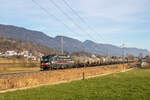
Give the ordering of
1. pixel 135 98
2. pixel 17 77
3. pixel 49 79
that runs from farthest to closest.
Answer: pixel 49 79, pixel 17 77, pixel 135 98

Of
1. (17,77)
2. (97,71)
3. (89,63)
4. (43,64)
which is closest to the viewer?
(17,77)

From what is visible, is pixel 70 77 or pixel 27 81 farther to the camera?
pixel 70 77

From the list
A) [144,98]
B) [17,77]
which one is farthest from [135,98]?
[17,77]

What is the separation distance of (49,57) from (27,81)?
20.4m

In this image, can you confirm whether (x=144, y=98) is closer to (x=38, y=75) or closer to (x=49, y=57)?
(x=38, y=75)

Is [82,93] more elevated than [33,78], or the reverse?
[33,78]

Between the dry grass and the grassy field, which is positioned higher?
the dry grass

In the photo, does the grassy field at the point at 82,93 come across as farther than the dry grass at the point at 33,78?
No

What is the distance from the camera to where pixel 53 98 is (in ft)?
67.7

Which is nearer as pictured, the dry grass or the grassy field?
the grassy field

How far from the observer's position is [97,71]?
205 ft

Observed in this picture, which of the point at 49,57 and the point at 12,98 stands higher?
the point at 49,57

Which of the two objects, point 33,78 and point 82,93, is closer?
point 82,93

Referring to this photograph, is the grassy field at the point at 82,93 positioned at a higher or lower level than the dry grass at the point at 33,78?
lower
